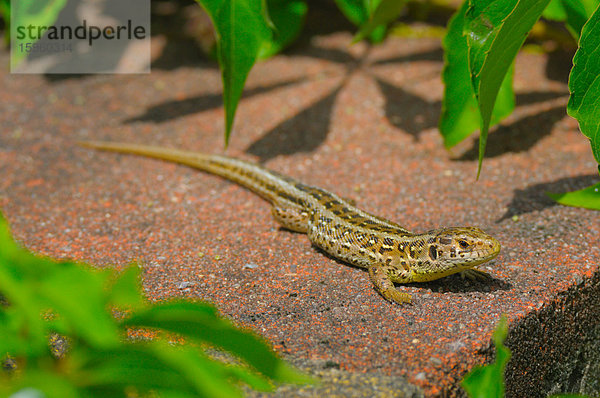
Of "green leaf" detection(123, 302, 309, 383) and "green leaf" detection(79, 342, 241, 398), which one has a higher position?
"green leaf" detection(123, 302, 309, 383)

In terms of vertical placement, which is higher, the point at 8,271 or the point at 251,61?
the point at 251,61

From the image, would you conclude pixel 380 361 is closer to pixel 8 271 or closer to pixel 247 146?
pixel 8 271

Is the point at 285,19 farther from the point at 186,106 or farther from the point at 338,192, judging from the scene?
the point at 338,192

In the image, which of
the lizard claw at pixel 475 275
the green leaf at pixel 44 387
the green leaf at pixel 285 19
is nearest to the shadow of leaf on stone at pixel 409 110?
the green leaf at pixel 285 19

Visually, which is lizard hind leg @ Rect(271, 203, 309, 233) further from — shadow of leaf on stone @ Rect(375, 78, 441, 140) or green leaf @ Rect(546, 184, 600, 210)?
green leaf @ Rect(546, 184, 600, 210)

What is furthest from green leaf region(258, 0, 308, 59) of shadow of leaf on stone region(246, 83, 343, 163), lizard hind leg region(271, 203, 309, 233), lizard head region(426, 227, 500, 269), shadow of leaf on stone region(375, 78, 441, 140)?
lizard head region(426, 227, 500, 269)

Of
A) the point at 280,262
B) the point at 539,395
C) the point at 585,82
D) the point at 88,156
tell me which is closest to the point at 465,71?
the point at 585,82
